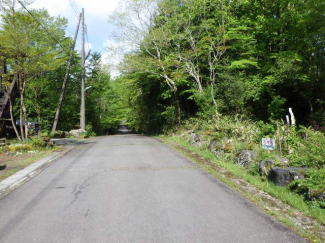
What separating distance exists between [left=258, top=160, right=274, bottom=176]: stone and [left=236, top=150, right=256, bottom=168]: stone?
32.9 inches

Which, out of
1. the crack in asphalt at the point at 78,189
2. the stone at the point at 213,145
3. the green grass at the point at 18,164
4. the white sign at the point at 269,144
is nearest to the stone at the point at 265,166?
the white sign at the point at 269,144

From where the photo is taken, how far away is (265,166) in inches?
265

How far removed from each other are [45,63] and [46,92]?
532 inches

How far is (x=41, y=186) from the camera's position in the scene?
20.9ft

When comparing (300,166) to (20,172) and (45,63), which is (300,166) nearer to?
(20,172)

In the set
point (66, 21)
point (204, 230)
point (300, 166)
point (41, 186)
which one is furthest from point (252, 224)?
point (66, 21)

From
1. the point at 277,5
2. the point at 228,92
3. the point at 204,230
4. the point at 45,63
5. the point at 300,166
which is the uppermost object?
the point at 277,5

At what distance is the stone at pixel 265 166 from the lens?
6.56 metres

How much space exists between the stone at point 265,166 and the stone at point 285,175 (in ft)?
1.22

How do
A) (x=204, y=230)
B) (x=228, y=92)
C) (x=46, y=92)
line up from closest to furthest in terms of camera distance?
(x=204, y=230) < (x=228, y=92) < (x=46, y=92)

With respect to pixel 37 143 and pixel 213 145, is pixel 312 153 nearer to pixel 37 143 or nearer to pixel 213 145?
pixel 213 145

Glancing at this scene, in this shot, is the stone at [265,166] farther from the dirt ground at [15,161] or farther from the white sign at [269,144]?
the dirt ground at [15,161]

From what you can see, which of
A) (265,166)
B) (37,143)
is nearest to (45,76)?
(37,143)

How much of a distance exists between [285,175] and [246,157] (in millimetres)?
2267
